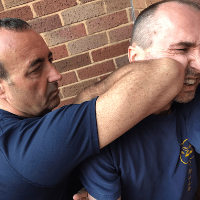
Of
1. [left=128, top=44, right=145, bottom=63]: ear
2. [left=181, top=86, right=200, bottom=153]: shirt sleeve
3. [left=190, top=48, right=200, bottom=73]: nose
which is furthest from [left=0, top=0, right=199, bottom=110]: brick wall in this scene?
[left=181, top=86, right=200, bottom=153]: shirt sleeve

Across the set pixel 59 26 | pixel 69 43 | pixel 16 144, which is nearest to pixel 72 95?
pixel 69 43

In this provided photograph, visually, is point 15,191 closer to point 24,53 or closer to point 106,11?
point 24,53

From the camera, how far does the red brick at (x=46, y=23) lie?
1489 mm

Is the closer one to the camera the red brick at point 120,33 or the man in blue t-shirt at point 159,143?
the man in blue t-shirt at point 159,143

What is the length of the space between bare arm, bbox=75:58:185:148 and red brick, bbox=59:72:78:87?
100cm

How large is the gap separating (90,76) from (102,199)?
3.69 ft

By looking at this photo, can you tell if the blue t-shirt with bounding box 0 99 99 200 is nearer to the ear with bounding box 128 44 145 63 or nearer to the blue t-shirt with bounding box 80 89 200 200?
the blue t-shirt with bounding box 80 89 200 200

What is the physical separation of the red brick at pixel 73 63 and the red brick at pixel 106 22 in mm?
228

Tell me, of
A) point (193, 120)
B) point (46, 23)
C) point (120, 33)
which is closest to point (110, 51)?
point (120, 33)

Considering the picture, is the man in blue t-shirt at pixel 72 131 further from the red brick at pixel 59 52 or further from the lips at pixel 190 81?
the red brick at pixel 59 52

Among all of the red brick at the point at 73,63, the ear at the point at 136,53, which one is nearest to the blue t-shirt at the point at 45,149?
the ear at the point at 136,53

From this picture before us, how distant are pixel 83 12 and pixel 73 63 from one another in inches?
17.1

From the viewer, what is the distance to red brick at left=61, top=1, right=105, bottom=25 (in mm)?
1490

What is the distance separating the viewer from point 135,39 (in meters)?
1.07
